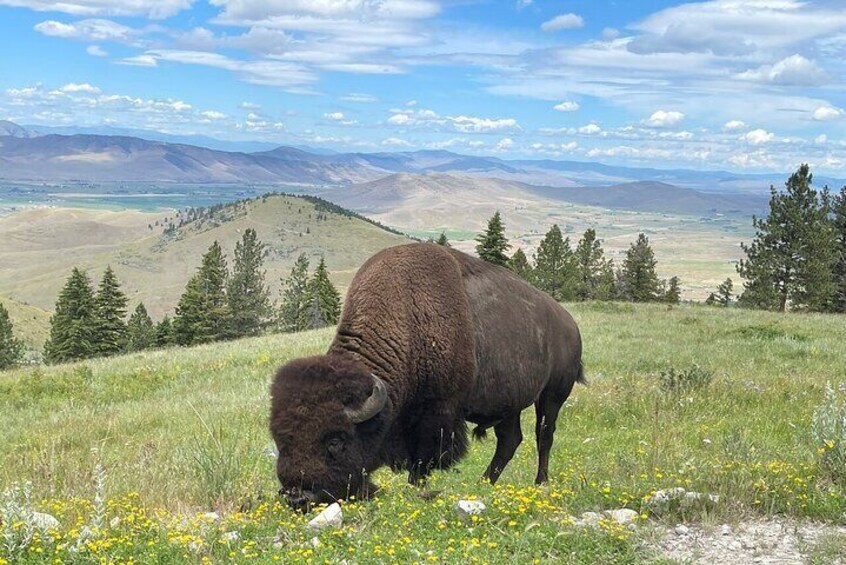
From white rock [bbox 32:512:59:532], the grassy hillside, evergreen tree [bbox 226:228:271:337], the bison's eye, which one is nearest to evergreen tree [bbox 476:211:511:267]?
evergreen tree [bbox 226:228:271:337]

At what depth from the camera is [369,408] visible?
699cm

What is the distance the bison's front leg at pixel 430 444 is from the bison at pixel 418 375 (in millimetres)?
11

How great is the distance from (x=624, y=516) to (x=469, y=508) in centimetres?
125

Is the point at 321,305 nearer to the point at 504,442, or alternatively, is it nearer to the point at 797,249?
the point at 797,249

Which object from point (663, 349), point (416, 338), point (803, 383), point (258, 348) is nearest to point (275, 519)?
point (416, 338)

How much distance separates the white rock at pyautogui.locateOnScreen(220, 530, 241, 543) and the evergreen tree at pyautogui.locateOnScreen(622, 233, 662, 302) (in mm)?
72644

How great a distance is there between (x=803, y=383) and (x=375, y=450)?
→ 1177cm

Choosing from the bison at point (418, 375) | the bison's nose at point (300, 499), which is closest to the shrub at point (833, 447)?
the bison at point (418, 375)

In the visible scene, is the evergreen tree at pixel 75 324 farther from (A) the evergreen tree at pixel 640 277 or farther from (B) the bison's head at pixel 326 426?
(B) the bison's head at pixel 326 426

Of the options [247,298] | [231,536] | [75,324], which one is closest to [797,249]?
[231,536]

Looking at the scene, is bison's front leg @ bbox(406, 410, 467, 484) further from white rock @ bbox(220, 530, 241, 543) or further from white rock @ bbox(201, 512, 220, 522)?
white rock @ bbox(220, 530, 241, 543)

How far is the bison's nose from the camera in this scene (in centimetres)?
636

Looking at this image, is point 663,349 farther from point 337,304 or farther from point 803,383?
point 337,304

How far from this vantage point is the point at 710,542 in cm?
555
